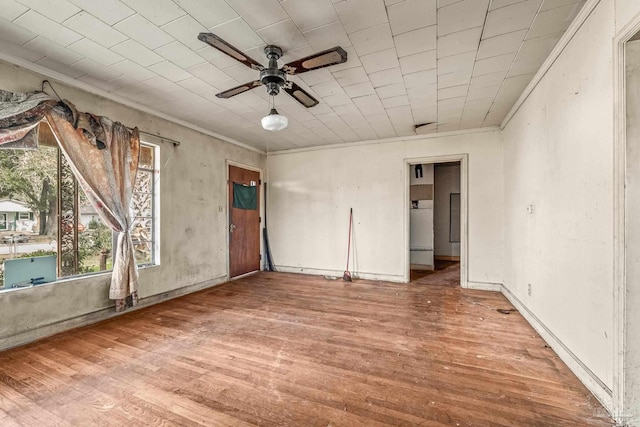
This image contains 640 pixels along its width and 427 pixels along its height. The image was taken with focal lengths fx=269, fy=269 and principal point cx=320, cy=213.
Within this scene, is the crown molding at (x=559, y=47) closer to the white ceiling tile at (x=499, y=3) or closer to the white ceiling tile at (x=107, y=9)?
the white ceiling tile at (x=499, y=3)

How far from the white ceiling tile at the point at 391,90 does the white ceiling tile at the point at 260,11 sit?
153cm

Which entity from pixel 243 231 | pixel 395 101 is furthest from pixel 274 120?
pixel 243 231

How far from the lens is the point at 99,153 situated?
10.1 feet

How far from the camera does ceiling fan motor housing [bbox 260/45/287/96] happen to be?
2270 mm

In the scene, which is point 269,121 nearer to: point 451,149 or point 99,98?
point 99,98

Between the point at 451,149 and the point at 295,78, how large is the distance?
3187 mm

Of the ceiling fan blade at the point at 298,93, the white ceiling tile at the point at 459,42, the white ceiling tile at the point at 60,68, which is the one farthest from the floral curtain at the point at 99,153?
the white ceiling tile at the point at 459,42

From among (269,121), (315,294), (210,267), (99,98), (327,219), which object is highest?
(99,98)

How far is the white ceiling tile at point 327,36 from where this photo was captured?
2.09m

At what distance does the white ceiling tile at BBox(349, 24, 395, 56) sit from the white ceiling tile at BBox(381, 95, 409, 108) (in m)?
1.08

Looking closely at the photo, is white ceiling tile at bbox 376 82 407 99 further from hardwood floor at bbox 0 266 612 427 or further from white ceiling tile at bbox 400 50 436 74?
hardwood floor at bbox 0 266 612 427

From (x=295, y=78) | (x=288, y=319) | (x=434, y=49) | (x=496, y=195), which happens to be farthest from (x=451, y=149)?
(x=288, y=319)

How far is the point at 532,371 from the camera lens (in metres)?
2.12

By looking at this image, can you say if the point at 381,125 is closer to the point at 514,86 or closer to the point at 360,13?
the point at 514,86
